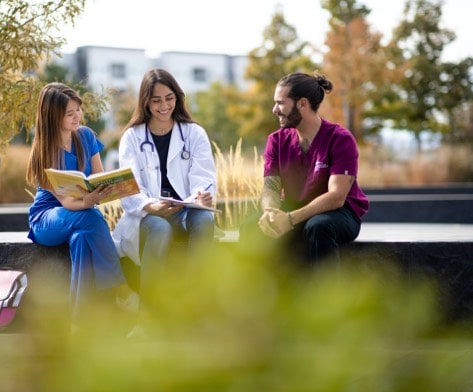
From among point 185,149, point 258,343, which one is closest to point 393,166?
point 185,149

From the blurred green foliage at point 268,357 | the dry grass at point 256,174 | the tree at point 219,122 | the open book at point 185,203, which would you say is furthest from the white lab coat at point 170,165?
the tree at point 219,122

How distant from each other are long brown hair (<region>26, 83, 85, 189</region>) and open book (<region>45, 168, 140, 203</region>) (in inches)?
14.3

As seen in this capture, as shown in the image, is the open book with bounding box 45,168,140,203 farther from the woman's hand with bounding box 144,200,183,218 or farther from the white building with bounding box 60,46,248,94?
the white building with bounding box 60,46,248,94

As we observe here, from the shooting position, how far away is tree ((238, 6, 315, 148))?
27.7 m

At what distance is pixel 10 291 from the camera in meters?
4.03

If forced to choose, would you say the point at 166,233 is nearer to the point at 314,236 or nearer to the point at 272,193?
the point at 272,193

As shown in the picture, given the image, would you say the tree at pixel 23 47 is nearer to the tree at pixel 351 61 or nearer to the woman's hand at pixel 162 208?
the woman's hand at pixel 162 208

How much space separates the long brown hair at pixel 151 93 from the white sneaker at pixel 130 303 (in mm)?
933

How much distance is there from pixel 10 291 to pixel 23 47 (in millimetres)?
2173

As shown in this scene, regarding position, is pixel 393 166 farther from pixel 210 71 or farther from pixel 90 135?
pixel 210 71

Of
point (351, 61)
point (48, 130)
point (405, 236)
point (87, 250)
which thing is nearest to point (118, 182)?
point (87, 250)

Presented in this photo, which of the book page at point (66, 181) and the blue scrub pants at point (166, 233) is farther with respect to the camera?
the blue scrub pants at point (166, 233)

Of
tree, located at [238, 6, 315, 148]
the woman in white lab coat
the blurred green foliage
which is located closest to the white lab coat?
the woman in white lab coat

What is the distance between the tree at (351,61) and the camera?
23453 mm
